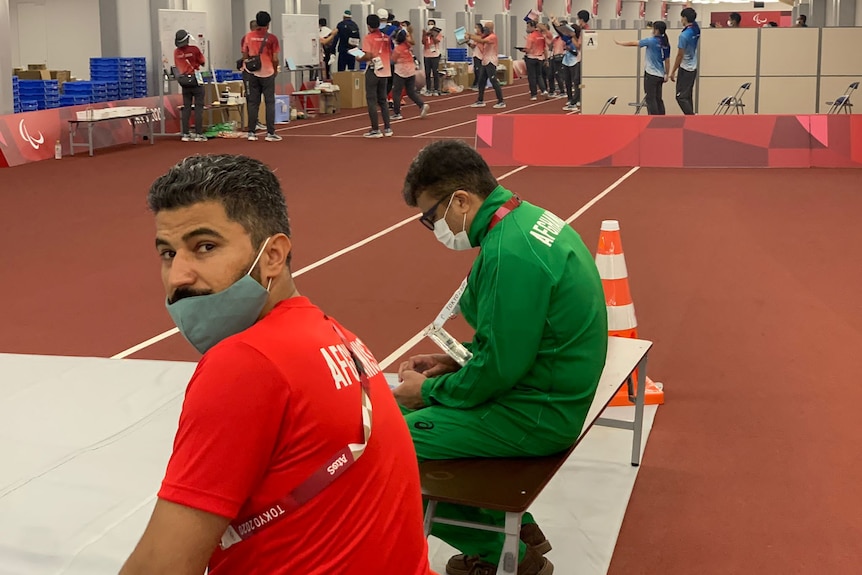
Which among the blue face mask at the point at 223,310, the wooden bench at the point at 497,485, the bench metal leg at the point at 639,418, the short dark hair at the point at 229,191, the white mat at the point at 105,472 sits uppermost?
the short dark hair at the point at 229,191

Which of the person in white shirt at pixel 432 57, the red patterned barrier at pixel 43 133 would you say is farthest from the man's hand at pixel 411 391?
the person in white shirt at pixel 432 57

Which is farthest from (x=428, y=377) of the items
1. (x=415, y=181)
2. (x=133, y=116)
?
(x=133, y=116)

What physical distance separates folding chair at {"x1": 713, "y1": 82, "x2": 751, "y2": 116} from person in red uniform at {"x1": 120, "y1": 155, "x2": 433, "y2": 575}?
19414 mm

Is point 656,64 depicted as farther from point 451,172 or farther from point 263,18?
point 451,172

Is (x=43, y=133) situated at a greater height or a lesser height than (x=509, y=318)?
lesser

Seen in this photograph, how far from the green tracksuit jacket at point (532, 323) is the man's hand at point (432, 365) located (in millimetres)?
197

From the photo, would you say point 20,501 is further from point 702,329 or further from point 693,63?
point 693,63

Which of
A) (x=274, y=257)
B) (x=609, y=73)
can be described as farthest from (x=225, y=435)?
(x=609, y=73)

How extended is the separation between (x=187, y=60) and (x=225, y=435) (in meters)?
17.7

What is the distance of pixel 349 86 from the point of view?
27.9 meters

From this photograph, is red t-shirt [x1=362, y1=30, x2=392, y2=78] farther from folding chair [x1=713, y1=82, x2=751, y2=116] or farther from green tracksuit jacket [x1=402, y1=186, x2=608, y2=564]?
green tracksuit jacket [x1=402, y1=186, x2=608, y2=564]

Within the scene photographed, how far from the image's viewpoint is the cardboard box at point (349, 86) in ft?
91.4

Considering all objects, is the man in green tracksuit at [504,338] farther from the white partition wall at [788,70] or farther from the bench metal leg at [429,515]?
the white partition wall at [788,70]

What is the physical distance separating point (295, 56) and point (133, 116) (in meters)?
6.82
